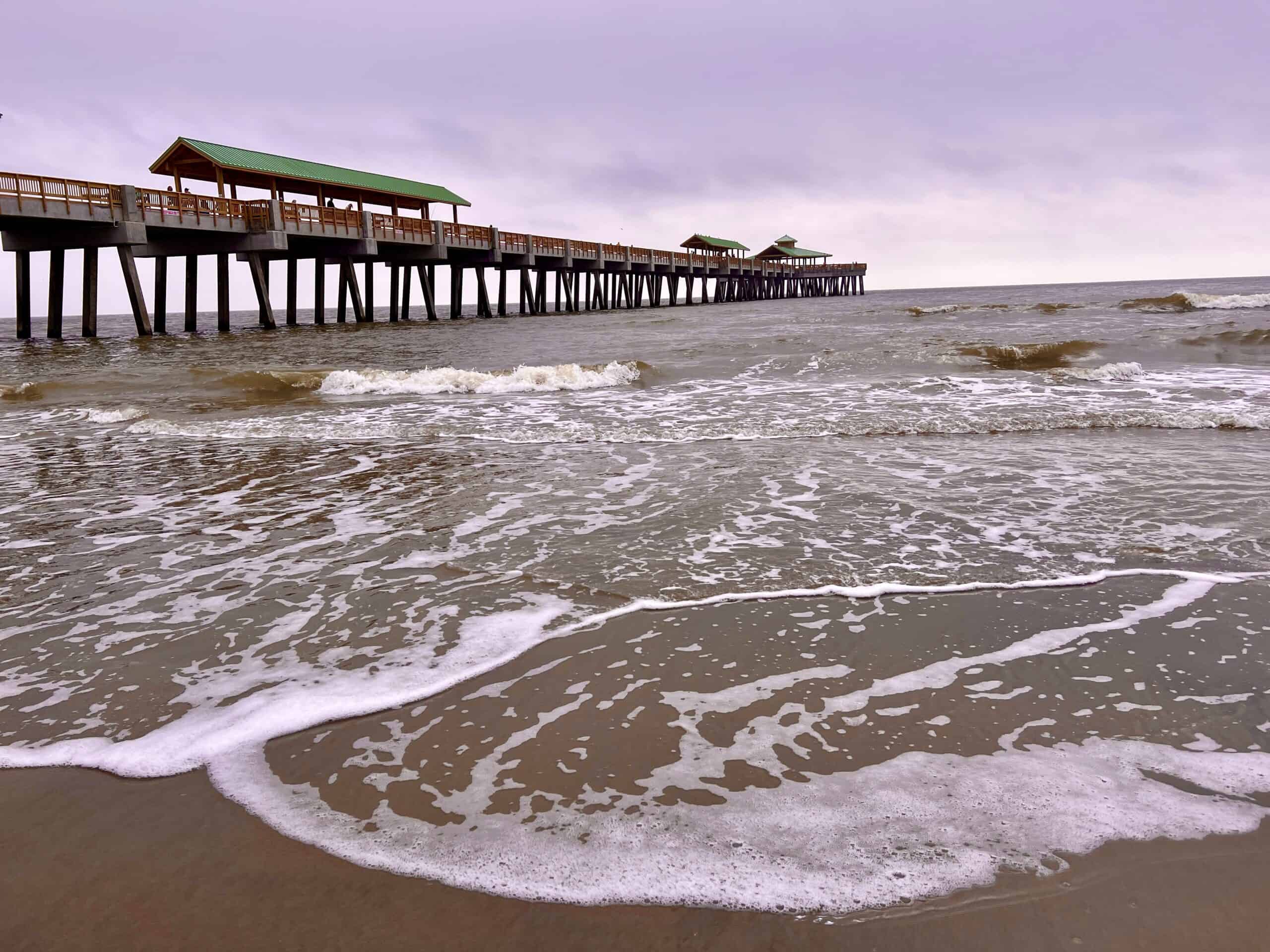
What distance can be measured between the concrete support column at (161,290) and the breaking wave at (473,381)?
19.3 m

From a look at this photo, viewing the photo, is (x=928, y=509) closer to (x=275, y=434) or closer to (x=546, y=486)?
(x=546, y=486)

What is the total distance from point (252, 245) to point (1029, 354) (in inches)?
957

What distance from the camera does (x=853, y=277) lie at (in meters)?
107

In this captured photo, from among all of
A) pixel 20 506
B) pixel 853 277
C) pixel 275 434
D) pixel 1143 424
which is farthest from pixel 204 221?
pixel 853 277

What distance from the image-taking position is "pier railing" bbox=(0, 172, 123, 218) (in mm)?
20281

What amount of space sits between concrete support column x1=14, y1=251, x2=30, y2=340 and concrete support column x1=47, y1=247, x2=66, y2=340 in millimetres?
576

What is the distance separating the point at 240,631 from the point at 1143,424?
8.08m

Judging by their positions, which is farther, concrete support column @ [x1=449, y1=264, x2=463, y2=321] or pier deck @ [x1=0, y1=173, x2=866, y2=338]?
concrete support column @ [x1=449, y1=264, x2=463, y2=321]

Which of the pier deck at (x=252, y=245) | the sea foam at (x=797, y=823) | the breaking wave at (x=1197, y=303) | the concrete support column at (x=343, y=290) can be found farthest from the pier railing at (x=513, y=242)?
the sea foam at (x=797, y=823)

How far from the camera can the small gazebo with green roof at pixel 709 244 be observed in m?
61.7

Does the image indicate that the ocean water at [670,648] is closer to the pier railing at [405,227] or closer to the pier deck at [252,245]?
the pier deck at [252,245]

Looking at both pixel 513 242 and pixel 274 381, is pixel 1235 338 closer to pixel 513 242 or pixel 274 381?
pixel 274 381

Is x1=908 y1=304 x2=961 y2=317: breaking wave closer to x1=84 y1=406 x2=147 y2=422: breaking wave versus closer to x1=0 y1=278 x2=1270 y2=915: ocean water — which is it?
x1=0 y1=278 x2=1270 y2=915: ocean water

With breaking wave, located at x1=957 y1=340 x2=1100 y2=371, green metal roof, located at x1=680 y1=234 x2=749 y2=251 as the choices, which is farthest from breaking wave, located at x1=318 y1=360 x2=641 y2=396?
green metal roof, located at x1=680 y1=234 x2=749 y2=251
